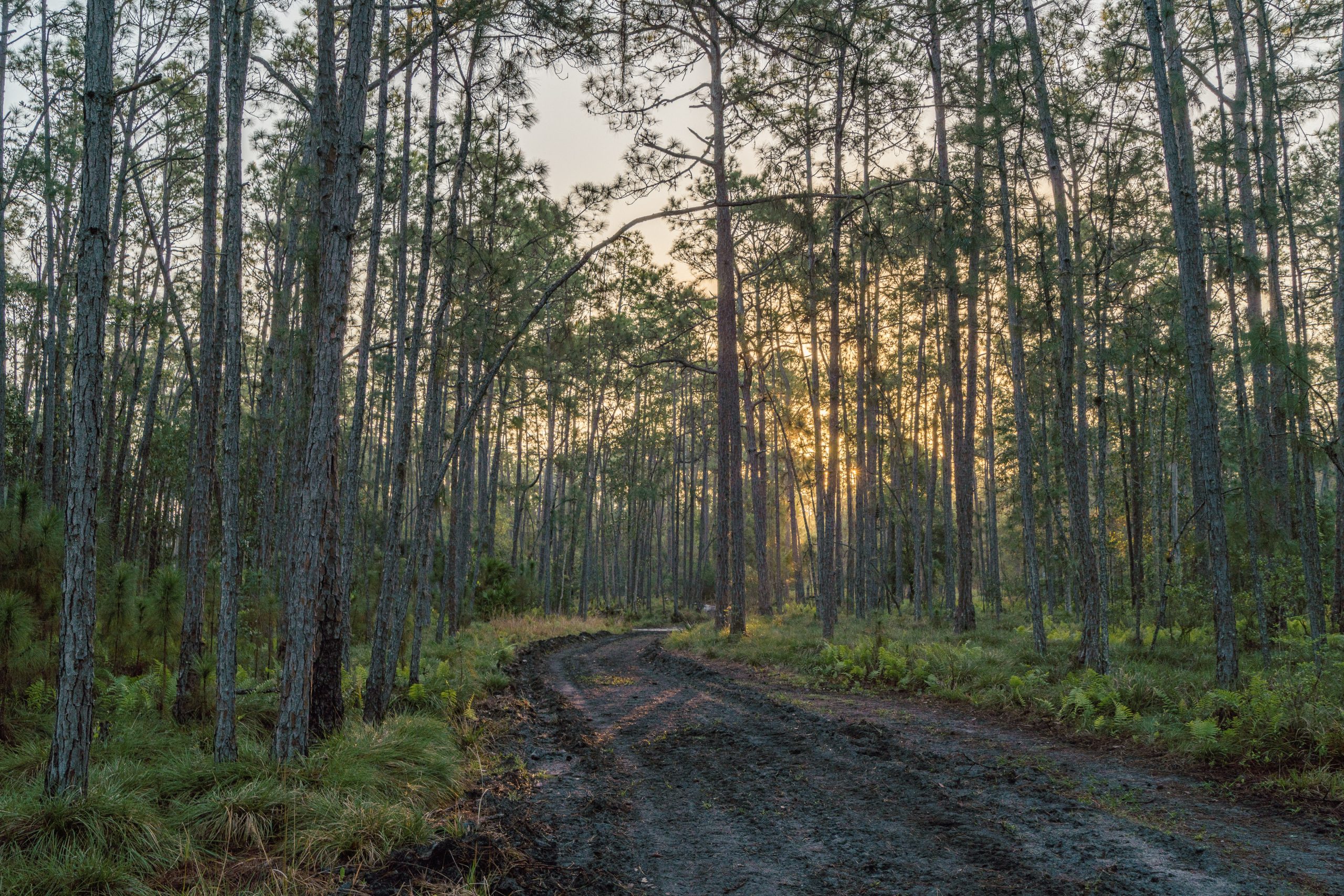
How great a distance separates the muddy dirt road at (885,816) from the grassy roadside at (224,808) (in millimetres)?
921

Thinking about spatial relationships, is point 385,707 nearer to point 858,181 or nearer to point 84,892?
point 84,892

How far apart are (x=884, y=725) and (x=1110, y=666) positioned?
3576 millimetres

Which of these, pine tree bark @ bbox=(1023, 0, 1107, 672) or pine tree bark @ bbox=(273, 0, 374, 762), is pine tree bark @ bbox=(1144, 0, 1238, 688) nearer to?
pine tree bark @ bbox=(1023, 0, 1107, 672)

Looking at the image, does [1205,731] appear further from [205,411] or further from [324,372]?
[205,411]

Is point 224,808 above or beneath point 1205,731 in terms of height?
above

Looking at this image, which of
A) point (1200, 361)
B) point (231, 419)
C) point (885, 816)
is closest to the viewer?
point (885, 816)

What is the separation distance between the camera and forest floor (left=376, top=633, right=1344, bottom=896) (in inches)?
147

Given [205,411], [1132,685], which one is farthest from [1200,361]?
[205,411]

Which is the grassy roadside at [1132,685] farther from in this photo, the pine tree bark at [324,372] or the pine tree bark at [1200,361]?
the pine tree bark at [324,372]

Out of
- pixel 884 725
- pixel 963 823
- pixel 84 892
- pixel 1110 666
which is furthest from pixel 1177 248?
pixel 84 892

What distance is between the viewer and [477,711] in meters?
8.46

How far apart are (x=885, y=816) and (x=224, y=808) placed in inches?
155

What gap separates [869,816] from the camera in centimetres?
471

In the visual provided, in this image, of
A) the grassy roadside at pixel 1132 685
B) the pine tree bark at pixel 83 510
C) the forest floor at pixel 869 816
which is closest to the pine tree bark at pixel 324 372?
the pine tree bark at pixel 83 510
